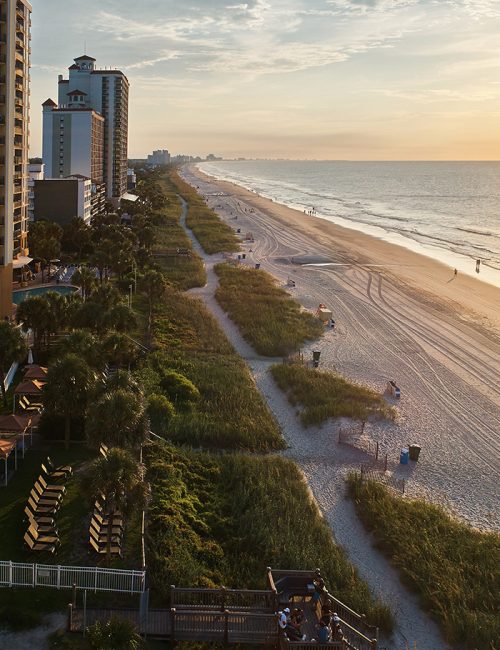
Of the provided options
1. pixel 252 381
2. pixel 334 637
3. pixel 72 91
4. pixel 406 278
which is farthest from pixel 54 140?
pixel 334 637

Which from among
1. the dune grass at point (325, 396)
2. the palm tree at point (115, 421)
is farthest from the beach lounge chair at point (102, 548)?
the dune grass at point (325, 396)

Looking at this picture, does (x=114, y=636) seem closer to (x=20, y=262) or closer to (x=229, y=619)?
(x=229, y=619)

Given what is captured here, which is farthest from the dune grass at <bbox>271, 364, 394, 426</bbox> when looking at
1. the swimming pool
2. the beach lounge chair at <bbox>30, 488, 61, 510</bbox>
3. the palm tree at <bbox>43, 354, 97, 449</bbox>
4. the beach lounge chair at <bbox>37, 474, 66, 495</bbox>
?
the swimming pool

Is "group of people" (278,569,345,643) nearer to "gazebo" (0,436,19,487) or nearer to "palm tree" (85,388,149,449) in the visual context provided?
"palm tree" (85,388,149,449)

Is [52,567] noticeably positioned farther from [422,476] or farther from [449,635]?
[422,476]

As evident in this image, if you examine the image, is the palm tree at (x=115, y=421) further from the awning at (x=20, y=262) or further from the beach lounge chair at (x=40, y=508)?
the awning at (x=20, y=262)
